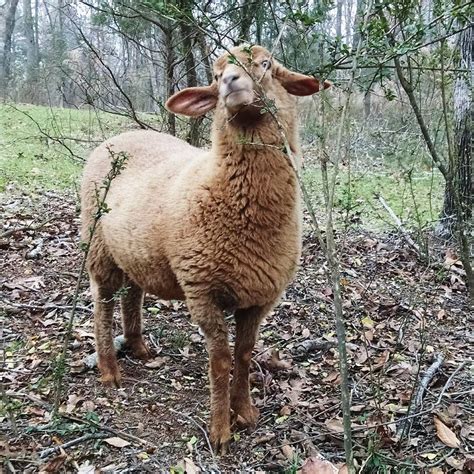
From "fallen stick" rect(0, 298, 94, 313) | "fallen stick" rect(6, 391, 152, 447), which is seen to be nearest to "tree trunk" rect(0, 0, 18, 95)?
"fallen stick" rect(0, 298, 94, 313)

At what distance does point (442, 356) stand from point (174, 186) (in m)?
2.21

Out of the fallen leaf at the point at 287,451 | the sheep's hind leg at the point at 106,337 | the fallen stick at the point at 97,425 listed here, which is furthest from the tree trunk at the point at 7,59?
the fallen leaf at the point at 287,451

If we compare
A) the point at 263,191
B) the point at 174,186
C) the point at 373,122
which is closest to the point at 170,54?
the point at 174,186

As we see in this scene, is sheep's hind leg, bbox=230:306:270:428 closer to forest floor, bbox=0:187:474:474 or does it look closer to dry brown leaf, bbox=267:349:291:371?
forest floor, bbox=0:187:474:474

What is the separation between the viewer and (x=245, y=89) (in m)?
3.22

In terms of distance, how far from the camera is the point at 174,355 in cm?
466

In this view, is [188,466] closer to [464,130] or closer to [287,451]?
[287,451]

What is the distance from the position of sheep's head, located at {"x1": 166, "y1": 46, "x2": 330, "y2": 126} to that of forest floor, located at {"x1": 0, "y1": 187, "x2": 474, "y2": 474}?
0.95 meters

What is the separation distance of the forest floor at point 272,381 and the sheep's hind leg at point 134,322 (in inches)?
3.7

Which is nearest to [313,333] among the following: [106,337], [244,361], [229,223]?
[244,361]

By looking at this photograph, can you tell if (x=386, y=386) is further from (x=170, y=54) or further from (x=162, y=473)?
(x=170, y=54)

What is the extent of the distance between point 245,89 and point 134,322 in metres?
2.20

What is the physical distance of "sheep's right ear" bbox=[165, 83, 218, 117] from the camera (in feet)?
12.3

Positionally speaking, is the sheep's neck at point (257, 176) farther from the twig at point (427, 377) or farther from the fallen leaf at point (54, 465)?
the fallen leaf at point (54, 465)
